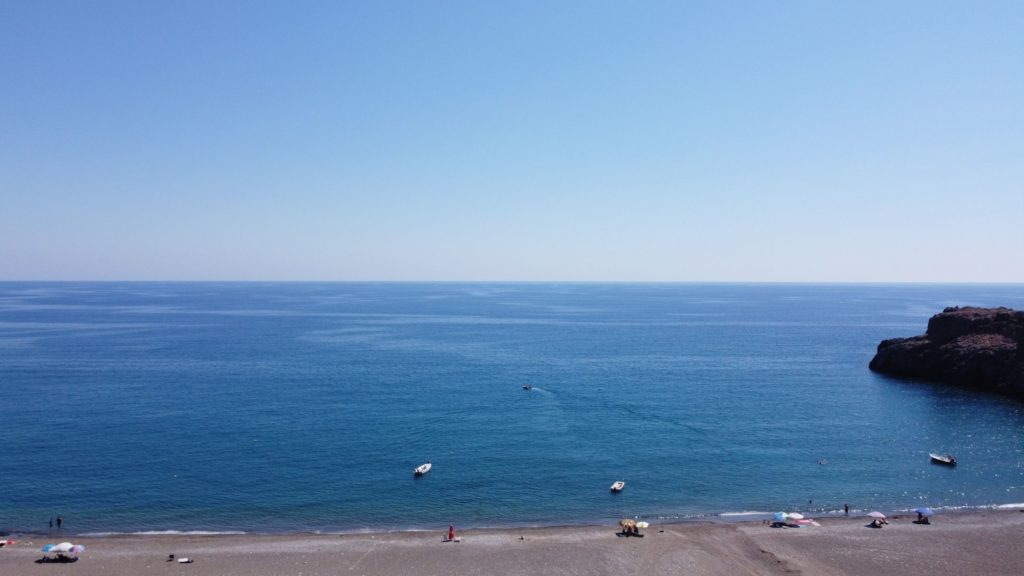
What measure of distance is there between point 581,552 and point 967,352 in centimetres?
9582

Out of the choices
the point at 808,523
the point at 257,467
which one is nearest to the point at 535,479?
the point at 808,523

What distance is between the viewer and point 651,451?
234ft

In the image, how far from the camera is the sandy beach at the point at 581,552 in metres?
42.7

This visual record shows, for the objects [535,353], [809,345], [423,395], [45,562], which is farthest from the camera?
[809,345]

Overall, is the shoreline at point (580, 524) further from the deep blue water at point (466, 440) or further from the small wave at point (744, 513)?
the deep blue water at point (466, 440)

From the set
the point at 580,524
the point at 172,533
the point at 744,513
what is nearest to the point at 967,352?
the point at 744,513

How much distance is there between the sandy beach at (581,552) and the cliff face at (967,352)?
199 feet

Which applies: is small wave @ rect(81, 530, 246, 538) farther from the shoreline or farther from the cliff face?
the cliff face

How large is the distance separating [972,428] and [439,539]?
72213 millimetres

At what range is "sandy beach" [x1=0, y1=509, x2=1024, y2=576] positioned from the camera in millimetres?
42656

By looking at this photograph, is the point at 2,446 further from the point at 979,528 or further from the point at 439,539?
the point at 979,528

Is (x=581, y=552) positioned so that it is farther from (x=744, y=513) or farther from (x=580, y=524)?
(x=744, y=513)

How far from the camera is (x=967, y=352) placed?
106 meters

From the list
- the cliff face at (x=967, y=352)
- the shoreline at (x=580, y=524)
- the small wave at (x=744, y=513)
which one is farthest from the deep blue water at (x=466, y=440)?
the cliff face at (x=967, y=352)
